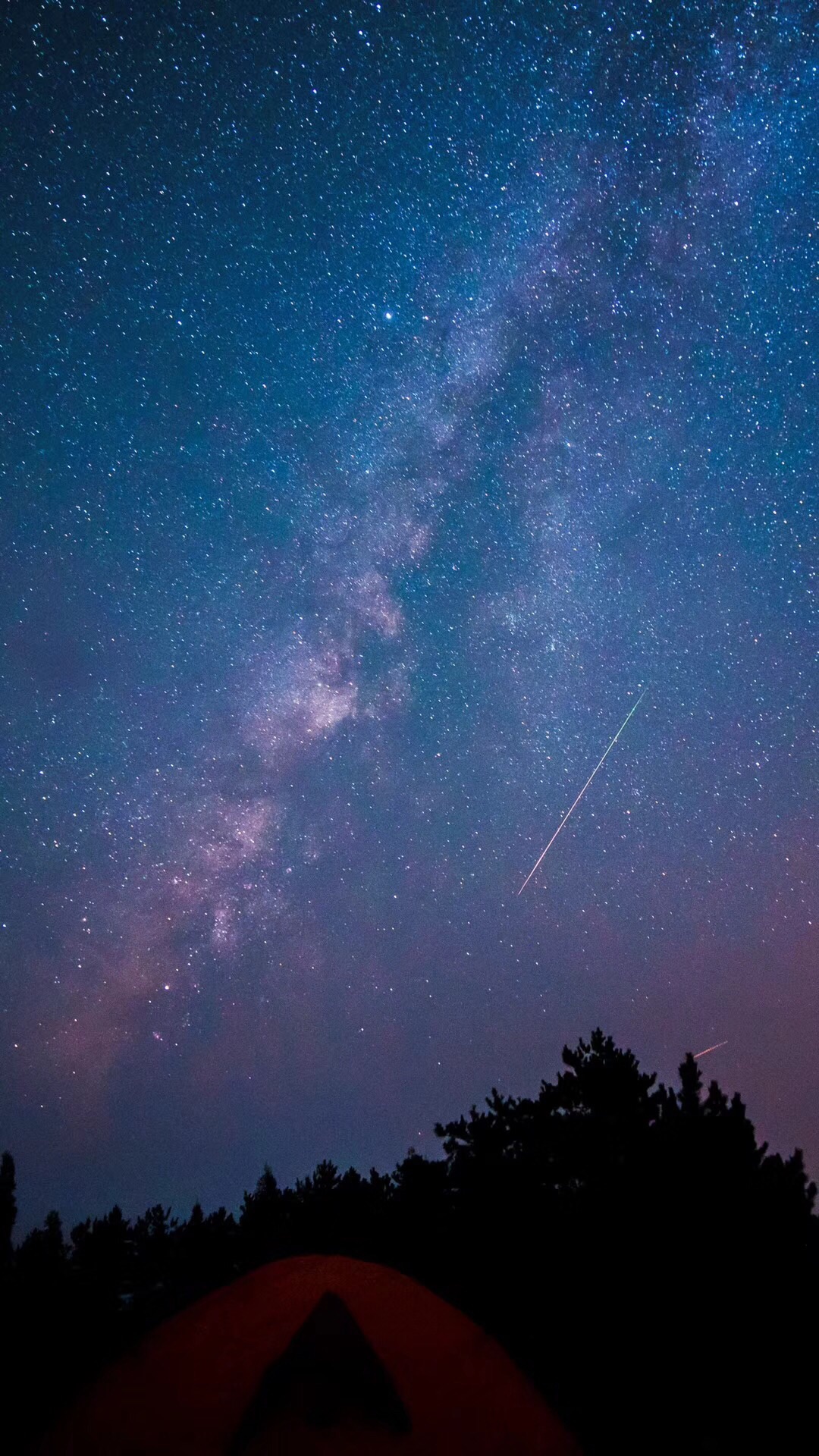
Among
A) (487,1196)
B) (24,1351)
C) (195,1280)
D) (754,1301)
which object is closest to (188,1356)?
(24,1351)

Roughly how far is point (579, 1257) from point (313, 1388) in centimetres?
355

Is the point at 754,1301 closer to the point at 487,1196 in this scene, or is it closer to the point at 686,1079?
the point at 686,1079

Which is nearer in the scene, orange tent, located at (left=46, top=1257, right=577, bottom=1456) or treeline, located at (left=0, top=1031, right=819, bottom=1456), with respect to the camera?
orange tent, located at (left=46, top=1257, right=577, bottom=1456)

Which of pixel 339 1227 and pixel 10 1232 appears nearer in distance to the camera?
pixel 339 1227

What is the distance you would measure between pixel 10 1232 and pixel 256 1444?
28.9 feet

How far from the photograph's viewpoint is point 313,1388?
6.11 meters

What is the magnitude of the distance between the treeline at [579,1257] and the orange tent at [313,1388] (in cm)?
59

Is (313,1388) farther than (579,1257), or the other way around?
(579,1257)

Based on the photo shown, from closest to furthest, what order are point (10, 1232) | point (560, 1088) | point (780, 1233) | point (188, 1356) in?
point (188, 1356) < point (780, 1233) < point (560, 1088) < point (10, 1232)

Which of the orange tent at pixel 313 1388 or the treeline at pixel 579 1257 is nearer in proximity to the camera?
the orange tent at pixel 313 1388

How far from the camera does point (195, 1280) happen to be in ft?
28.2

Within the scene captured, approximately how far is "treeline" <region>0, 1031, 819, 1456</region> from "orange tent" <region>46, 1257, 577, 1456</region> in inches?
23.1

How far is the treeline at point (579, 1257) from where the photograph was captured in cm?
662

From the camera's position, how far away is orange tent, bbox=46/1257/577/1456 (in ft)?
19.2
